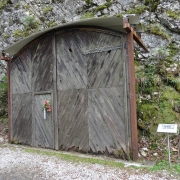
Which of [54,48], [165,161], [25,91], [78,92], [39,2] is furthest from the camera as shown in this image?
[39,2]

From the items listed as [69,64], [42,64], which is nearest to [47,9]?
[42,64]

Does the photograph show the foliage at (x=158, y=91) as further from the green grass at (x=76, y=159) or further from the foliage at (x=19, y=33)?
the foliage at (x=19, y=33)

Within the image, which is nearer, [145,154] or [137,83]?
[145,154]

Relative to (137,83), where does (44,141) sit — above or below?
below

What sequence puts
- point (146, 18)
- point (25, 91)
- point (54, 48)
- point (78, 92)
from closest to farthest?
point (78, 92) → point (54, 48) → point (25, 91) → point (146, 18)

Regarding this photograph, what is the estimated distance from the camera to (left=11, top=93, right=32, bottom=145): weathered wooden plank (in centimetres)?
626

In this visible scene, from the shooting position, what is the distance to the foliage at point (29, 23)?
10180 mm

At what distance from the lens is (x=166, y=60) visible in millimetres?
6996

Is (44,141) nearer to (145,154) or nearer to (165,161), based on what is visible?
(145,154)

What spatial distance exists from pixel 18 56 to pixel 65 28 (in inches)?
86.4

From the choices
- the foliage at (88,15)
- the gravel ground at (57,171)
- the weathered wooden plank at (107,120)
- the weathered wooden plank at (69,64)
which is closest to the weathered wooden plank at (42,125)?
the weathered wooden plank at (69,64)

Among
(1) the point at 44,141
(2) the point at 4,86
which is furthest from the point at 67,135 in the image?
(2) the point at 4,86

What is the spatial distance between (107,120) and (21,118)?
3262 mm

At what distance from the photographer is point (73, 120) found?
5.36 metres
